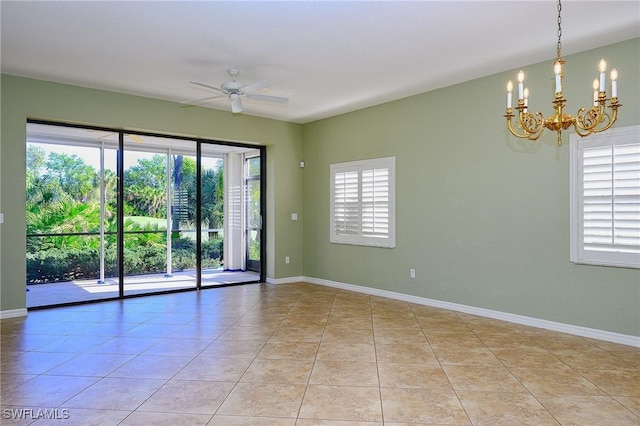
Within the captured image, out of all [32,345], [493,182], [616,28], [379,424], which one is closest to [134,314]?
[32,345]

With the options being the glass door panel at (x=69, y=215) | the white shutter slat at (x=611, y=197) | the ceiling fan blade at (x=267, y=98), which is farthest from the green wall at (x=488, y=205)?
the glass door panel at (x=69, y=215)

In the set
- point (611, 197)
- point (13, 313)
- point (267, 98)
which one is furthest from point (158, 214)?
point (611, 197)

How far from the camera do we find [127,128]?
586 centimetres

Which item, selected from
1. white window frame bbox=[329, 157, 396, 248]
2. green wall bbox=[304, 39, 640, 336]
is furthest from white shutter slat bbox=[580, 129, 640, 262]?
white window frame bbox=[329, 157, 396, 248]

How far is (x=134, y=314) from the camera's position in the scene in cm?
507

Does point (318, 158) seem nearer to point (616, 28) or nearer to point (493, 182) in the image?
point (493, 182)

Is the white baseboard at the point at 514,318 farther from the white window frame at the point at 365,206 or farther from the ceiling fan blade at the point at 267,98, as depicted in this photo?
the ceiling fan blade at the point at 267,98

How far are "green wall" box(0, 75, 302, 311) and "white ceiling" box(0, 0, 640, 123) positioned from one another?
0.27 m

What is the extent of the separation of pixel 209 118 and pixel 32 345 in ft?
12.9

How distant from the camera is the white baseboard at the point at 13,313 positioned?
4.88 metres

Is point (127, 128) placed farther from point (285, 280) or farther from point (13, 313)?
point (285, 280)

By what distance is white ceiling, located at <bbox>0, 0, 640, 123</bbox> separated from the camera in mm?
3332

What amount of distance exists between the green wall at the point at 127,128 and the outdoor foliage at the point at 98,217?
38 cm

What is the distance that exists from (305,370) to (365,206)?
355 cm
